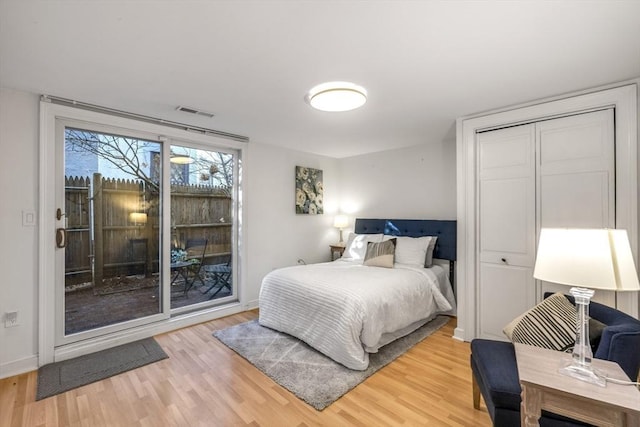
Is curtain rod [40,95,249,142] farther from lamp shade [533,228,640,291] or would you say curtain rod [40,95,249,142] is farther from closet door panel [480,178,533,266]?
lamp shade [533,228,640,291]

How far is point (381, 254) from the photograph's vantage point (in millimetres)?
3600

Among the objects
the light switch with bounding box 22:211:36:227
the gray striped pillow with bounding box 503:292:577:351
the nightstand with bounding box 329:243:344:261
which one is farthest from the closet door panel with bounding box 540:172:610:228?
the light switch with bounding box 22:211:36:227

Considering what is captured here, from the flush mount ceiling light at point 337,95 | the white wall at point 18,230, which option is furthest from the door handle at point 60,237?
the flush mount ceiling light at point 337,95

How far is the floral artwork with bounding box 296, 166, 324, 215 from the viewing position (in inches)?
179

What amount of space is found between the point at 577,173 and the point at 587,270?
5.20 feet

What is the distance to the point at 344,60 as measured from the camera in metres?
1.87

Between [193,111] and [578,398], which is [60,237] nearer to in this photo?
[193,111]

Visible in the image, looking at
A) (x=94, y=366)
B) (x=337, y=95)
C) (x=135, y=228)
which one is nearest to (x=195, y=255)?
(x=135, y=228)

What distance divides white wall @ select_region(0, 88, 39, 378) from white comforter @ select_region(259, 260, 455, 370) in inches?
78.8

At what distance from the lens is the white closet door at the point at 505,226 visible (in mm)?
2596

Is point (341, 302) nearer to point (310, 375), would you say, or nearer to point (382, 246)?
point (310, 375)

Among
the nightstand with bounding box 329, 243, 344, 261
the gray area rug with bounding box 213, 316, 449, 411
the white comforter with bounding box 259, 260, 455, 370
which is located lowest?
the gray area rug with bounding box 213, 316, 449, 411

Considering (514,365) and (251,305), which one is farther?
(251,305)

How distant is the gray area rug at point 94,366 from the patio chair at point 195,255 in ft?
2.99
